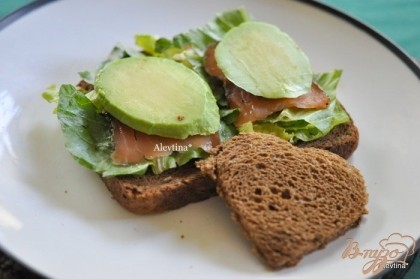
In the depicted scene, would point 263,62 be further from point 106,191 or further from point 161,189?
point 106,191

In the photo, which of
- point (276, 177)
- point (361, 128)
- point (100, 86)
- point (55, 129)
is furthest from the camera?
point (361, 128)

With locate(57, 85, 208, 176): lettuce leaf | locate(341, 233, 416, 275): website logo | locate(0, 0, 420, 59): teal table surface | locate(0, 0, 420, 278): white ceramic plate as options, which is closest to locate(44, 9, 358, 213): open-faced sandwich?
locate(57, 85, 208, 176): lettuce leaf

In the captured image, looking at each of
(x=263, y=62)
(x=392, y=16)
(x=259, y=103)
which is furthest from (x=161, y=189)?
(x=392, y=16)

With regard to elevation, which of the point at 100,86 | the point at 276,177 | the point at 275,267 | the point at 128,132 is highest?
the point at 100,86

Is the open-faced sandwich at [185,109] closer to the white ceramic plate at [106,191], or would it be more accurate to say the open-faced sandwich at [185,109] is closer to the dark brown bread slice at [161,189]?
the dark brown bread slice at [161,189]

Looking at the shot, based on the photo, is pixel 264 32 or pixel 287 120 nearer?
pixel 287 120

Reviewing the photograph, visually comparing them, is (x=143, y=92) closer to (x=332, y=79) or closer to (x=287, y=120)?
(x=287, y=120)

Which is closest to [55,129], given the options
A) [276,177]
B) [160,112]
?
[160,112]
